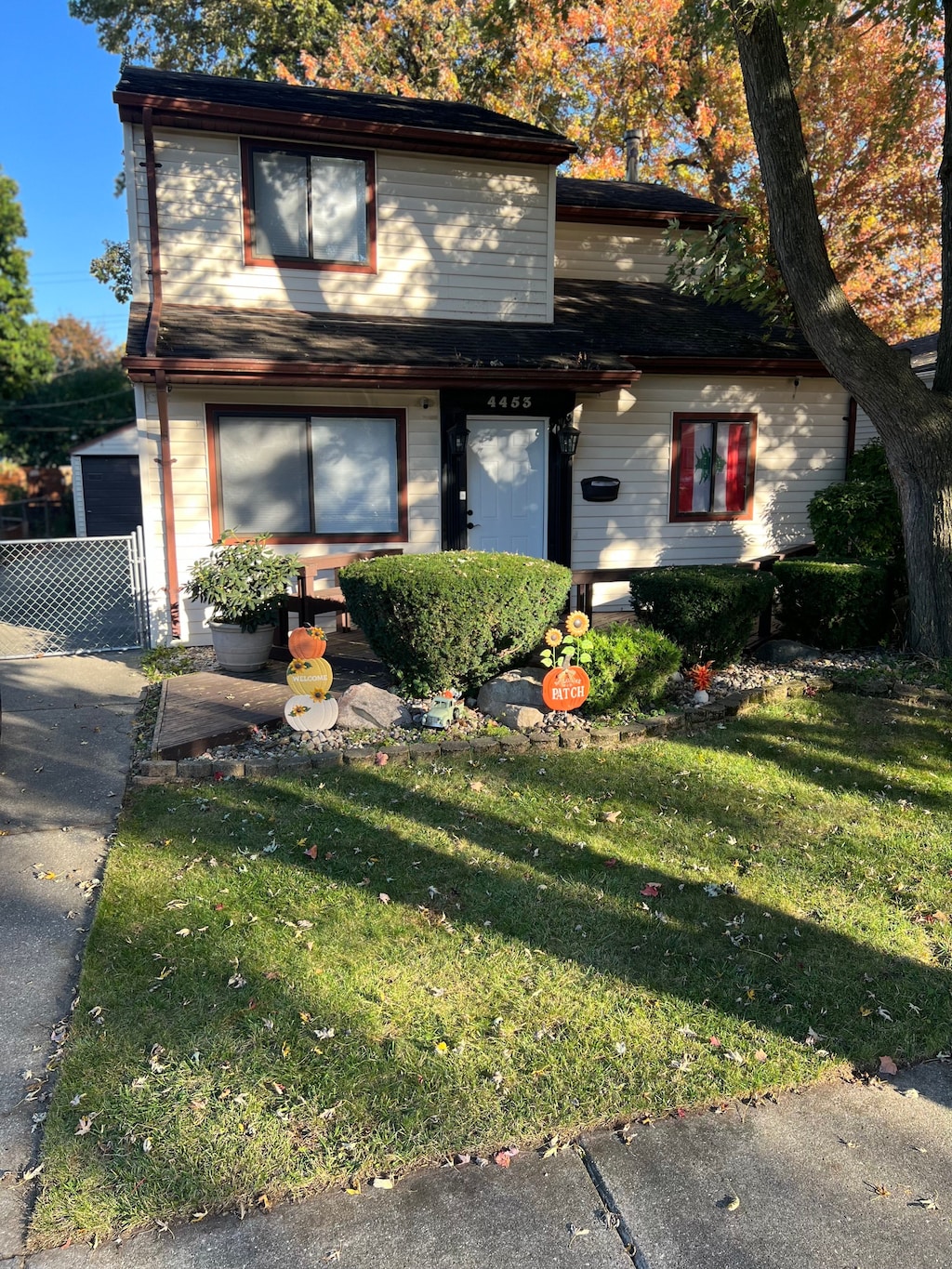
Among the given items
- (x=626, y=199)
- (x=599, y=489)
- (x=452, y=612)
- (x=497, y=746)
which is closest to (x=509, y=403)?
(x=599, y=489)

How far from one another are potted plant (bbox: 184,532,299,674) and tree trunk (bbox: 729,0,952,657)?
5166 mm

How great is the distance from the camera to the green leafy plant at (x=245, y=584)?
8008 millimetres

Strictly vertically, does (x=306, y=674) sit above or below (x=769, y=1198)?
above

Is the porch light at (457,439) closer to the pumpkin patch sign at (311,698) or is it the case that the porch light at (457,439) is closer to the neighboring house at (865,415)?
the pumpkin patch sign at (311,698)

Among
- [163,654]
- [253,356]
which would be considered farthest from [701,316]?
[163,654]

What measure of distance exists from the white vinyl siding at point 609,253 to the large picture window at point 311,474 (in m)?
4.52

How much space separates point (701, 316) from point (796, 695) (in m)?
7.37

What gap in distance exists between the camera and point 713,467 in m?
11.8

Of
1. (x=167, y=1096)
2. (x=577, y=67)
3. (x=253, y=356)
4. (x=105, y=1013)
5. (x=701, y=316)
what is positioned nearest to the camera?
(x=167, y=1096)

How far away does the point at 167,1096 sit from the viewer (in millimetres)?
→ 2770

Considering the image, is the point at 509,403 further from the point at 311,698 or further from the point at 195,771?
the point at 195,771

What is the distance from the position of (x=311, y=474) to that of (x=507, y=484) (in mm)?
2377

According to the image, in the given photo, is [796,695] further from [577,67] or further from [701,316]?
[577,67]

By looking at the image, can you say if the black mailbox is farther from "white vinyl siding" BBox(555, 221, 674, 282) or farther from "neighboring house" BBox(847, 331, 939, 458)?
"white vinyl siding" BBox(555, 221, 674, 282)
